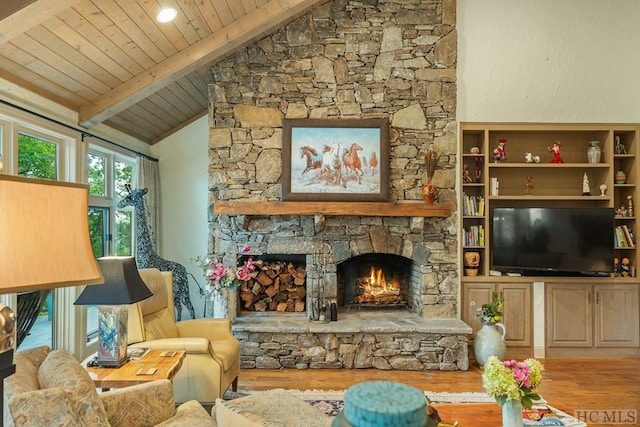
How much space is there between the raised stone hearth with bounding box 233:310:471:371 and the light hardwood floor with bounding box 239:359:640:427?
79 millimetres

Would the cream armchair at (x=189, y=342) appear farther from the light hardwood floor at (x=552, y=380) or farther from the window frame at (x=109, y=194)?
the window frame at (x=109, y=194)

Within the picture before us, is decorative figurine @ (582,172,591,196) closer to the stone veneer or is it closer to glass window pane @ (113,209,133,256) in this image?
the stone veneer

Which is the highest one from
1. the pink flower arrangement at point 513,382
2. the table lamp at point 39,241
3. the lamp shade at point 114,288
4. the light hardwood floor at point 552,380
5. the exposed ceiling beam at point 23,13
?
the exposed ceiling beam at point 23,13

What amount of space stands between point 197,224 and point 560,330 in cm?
457

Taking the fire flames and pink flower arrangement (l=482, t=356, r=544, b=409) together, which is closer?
pink flower arrangement (l=482, t=356, r=544, b=409)

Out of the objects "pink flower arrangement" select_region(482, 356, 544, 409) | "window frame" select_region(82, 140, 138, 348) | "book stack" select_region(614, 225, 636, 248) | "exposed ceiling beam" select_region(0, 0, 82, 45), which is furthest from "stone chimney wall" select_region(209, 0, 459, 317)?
"pink flower arrangement" select_region(482, 356, 544, 409)

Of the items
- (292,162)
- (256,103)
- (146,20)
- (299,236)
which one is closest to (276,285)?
(299,236)

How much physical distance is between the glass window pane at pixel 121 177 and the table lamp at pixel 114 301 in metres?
2.67

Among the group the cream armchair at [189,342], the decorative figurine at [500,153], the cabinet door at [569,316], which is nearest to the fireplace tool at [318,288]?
the cream armchair at [189,342]

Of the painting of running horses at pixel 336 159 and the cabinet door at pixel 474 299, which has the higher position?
the painting of running horses at pixel 336 159

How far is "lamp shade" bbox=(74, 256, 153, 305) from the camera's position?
2389 millimetres

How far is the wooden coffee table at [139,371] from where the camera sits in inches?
88.2

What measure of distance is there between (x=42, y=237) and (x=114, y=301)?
1529mm

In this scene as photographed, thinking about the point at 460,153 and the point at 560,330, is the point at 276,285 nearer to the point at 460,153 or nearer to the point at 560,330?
the point at 460,153
